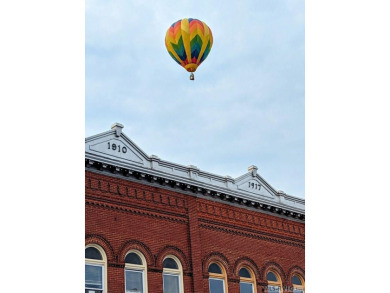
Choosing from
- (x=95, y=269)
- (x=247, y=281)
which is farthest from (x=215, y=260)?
(x=95, y=269)

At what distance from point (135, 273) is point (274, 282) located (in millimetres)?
7425

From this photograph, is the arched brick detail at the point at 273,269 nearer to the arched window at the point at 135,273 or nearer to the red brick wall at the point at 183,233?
the red brick wall at the point at 183,233

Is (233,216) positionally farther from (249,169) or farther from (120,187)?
(120,187)

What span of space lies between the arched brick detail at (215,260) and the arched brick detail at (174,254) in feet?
2.51

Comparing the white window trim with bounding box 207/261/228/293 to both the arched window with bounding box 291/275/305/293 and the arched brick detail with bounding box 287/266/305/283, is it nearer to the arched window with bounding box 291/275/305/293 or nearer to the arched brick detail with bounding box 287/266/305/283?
the arched brick detail with bounding box 287/266/305/283

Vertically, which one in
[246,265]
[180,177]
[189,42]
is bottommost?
[246,265]

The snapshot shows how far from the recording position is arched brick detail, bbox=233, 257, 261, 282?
79.2 ft

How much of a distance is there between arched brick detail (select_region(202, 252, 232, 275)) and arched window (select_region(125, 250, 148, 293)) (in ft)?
9.23

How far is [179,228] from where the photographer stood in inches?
894

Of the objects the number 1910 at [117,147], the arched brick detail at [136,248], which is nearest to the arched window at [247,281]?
the arched brick detail at [136,248]

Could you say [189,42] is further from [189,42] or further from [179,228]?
[179,228]

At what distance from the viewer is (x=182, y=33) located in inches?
965
